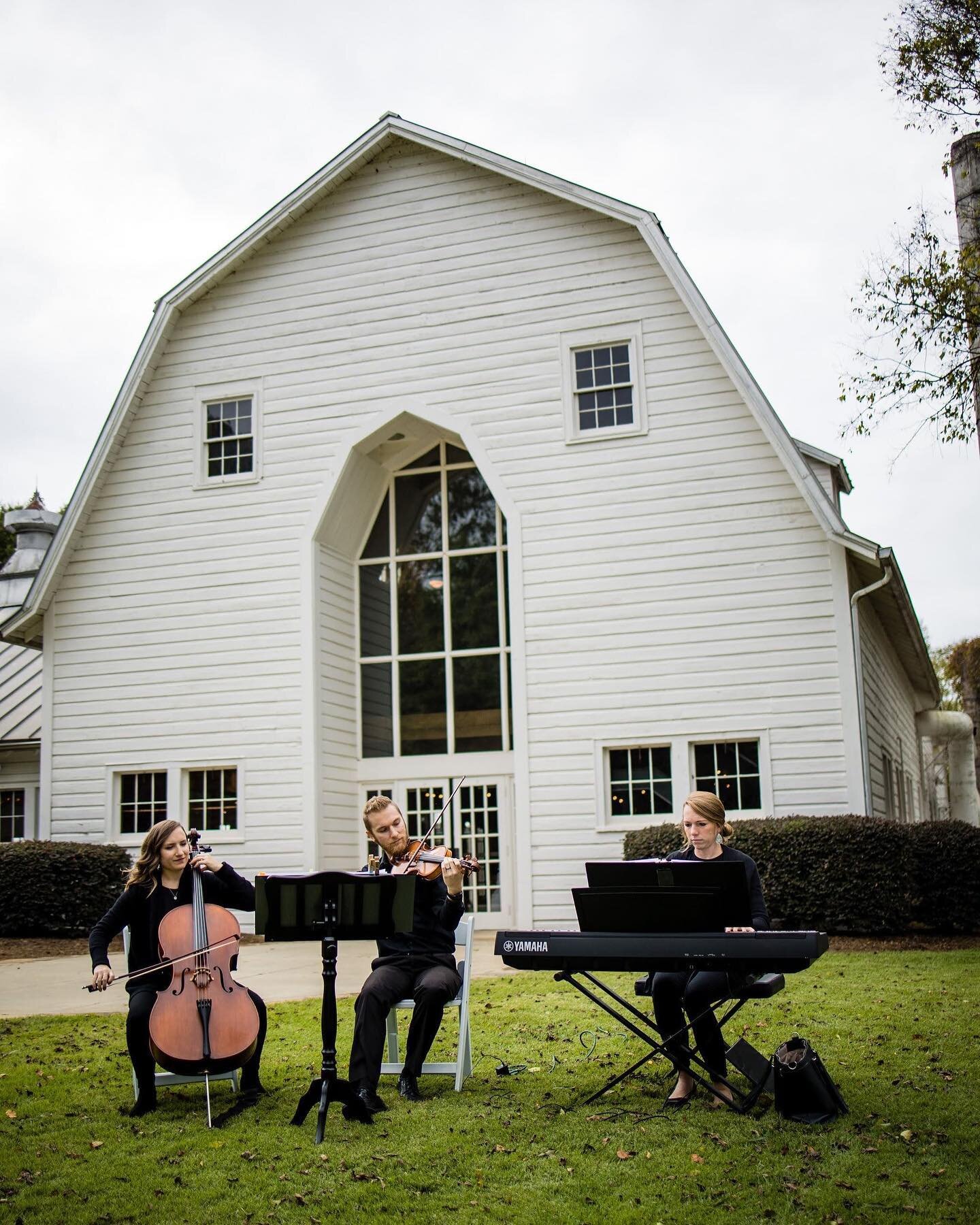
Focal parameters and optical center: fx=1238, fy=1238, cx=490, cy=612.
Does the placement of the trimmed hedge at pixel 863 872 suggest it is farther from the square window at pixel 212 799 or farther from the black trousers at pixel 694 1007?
the black trousers at pixel 694 1007

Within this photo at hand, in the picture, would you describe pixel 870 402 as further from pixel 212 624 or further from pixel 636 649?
pixel 212 624

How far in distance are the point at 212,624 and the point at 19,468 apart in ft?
101

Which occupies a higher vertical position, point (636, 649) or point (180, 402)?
point (180, 402)

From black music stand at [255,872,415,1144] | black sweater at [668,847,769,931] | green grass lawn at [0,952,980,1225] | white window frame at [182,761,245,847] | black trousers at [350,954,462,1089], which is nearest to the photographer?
green grass lawn at [0,952,980,1225]

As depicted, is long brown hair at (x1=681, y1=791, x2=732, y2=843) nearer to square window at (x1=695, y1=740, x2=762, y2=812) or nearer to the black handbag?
the black handbag

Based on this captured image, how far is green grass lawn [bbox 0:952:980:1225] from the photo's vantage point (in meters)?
4.53

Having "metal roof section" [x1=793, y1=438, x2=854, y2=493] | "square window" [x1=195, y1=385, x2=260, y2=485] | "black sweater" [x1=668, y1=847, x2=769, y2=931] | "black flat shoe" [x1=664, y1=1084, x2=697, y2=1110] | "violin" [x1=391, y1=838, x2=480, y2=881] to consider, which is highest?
"square window" [x1=195, y1=385, x2=260, y2=485]

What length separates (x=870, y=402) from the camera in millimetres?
11352

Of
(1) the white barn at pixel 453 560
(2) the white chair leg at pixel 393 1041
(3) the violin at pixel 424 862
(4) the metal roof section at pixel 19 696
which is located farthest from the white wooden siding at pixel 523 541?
(3) the violin at pixel 424 862

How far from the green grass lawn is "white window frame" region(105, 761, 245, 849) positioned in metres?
7.99

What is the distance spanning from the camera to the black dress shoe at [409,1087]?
6.06m

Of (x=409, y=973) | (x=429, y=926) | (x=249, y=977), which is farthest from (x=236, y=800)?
(x=409, y=973)

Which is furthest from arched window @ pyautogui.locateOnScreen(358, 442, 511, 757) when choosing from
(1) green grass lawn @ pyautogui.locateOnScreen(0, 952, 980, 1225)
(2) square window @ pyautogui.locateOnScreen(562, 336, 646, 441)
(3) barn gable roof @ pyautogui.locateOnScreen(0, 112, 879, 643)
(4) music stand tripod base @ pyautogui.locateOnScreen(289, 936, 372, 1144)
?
(4) music stand tripod base @ pyautogui.locateOnScreen(289, 936, 372, 1144)

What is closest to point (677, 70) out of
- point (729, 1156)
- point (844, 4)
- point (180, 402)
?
Result: point (844, 4)
